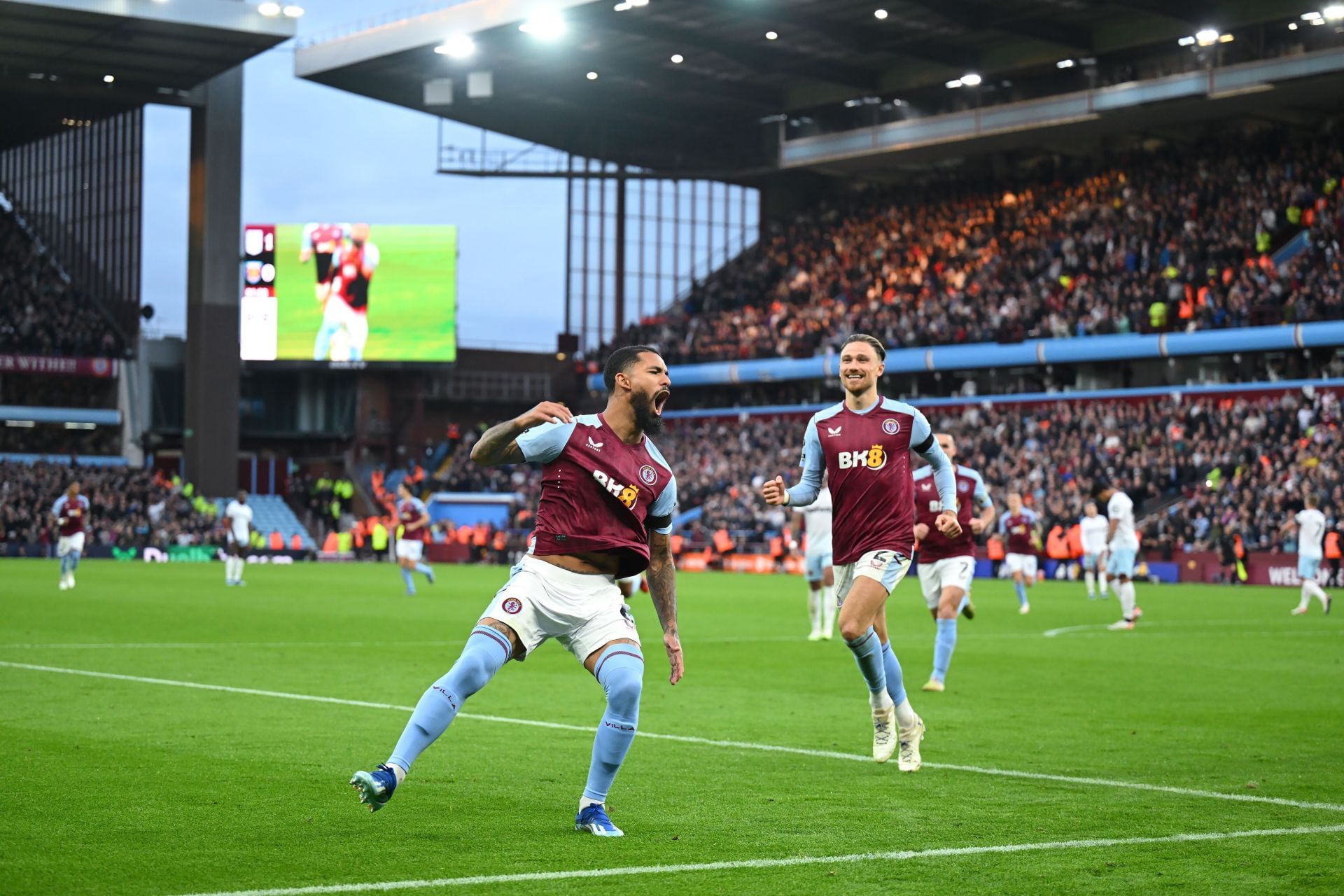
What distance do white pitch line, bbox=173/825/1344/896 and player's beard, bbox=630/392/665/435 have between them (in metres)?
2.15

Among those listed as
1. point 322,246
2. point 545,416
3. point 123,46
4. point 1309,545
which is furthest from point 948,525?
point 322,246

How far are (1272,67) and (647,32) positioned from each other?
1943cm

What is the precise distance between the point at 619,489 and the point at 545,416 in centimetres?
59

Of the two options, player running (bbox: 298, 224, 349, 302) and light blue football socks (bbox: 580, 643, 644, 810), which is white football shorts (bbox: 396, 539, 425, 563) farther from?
player running (bbox: 298, 224, 349, 302)

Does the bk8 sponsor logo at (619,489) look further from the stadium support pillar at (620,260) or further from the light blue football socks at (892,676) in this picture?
the stadium support pillar at (620,260)

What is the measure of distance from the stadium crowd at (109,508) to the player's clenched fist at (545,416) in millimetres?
52305

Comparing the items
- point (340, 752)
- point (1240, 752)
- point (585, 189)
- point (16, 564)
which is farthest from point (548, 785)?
point (585, 189)

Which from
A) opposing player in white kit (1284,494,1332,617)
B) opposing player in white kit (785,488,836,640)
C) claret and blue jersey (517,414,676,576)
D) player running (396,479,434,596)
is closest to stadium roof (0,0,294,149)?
player running (396,479,434,596)

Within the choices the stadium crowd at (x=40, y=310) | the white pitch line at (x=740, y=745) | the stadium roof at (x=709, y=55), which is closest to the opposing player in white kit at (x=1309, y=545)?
the white pitch line at (x=740, y=745)

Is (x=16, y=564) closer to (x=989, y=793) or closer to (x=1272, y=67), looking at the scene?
(x=1272, y=67)

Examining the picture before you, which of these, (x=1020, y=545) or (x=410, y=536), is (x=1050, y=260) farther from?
(x=410, y=536)

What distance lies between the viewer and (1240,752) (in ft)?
36.4

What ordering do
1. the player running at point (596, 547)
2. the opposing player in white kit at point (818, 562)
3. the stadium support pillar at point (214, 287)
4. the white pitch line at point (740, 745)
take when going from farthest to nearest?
the stadium support pillar at point (214, 287)
the opposing player in white kit at point (818, 562)
the white pitch line at point (740, 745)
the player running at point (596, 547)

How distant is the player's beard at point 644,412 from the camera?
786 cm
